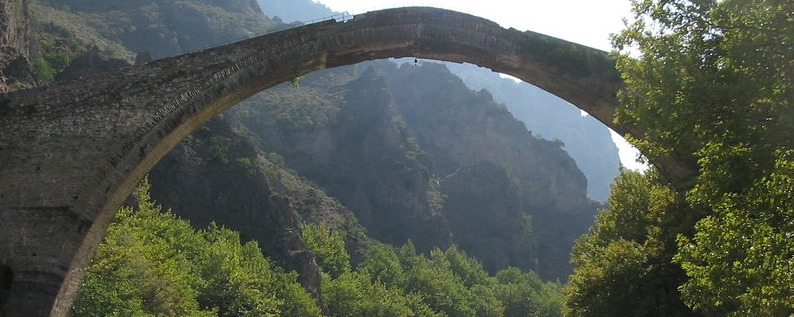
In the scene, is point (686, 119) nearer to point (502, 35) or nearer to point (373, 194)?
point (502, 35)

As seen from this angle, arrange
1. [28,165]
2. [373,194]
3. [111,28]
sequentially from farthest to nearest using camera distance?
[373,194], [111,28], [28,165]

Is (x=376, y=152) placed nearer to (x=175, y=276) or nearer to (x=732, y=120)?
(x=175, y=276)

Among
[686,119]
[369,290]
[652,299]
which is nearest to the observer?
[686,119]

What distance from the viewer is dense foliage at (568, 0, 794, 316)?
23.0 feet

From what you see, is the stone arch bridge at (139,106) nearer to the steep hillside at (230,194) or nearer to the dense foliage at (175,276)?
the dense foliage at (175,276)

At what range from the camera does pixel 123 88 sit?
10922 millimetres

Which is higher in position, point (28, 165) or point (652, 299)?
point (652, 299)

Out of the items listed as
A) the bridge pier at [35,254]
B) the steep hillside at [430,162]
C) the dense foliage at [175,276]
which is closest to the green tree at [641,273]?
the bridge pier at [35,254]

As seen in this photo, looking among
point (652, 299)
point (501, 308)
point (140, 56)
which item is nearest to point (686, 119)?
point (652, 299)

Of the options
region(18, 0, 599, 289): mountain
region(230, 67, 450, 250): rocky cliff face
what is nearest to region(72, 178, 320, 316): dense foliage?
region(18, 0, 599, 289): mountain

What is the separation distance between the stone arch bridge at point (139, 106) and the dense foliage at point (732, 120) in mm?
3025

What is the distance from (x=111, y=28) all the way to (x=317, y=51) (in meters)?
82.6

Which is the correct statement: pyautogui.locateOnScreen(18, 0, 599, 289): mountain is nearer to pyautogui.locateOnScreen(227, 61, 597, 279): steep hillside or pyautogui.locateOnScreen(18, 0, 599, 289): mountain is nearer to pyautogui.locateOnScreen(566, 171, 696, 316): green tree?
pyautogui.locateOnScreen(227, 61, 597, 279): steep hillside

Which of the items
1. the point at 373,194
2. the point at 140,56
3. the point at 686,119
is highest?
the point at 373,194
